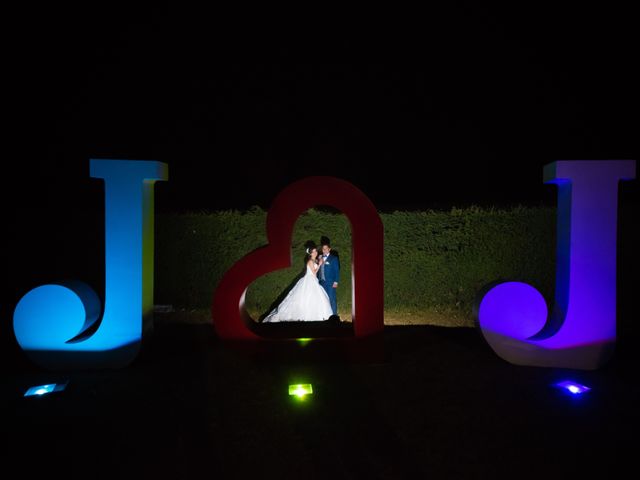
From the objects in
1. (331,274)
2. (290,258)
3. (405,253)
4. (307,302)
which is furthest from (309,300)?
(290,258)

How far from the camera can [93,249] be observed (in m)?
9.35

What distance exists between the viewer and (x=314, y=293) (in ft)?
27.7

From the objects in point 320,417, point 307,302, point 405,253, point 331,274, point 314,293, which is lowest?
point 320,417

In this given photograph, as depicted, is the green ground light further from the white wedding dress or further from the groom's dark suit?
the groom's dark suit

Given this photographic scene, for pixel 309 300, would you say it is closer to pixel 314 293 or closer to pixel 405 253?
pixel 314 293

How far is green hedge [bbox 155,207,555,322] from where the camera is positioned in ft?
29.2

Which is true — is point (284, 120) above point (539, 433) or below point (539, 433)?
above

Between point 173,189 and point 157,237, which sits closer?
point 157,237

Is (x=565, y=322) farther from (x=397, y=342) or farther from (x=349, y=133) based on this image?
(x=349, y=133)

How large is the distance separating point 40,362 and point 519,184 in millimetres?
19480

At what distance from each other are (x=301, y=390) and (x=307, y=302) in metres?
3.45

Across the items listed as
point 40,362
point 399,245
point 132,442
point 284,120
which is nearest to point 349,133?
point 284,120

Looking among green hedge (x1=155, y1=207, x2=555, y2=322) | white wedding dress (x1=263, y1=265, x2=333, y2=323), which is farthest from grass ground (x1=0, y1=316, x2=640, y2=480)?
green hedge (x1=155, y1=207, x2=555, y2=322)

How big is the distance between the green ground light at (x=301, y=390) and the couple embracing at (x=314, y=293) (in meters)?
3.25
